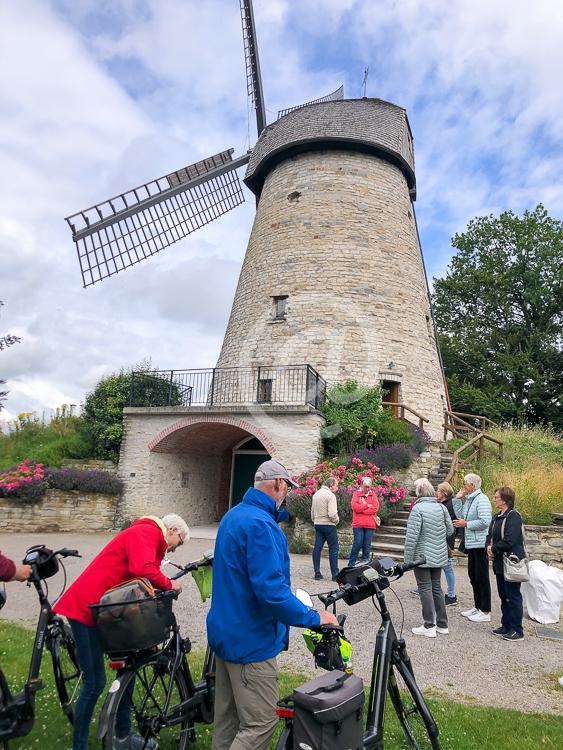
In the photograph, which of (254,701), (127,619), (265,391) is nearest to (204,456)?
(265,391)

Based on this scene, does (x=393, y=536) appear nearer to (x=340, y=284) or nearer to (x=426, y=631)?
(x=426, y=631)

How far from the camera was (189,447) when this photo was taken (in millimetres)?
14859

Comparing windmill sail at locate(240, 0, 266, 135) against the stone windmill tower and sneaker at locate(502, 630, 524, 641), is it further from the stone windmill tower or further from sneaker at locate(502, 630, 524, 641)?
sneaker at locate(502, 630, 524, 641)

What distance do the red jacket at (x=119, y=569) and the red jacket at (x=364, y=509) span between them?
18.2 ft

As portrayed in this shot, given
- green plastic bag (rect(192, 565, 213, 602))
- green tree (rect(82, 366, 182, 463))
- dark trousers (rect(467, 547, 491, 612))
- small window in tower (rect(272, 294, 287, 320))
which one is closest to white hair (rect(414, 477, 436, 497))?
dark trousers (rect(467, 547, 491, 612))

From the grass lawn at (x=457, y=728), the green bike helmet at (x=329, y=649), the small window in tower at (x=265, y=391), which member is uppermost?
the small window in tower at (x=265, y=391)

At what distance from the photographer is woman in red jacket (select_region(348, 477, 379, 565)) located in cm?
816

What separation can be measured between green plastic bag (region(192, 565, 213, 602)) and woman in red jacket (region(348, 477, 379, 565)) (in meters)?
5.06

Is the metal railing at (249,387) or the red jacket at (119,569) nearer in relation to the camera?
the red jacket at (119,569)

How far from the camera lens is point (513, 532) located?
5562mm

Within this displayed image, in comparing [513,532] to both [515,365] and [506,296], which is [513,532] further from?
[506,296]

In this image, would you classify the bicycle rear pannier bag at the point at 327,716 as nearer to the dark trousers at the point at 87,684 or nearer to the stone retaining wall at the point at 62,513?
the dark trousers at the point at 87,684

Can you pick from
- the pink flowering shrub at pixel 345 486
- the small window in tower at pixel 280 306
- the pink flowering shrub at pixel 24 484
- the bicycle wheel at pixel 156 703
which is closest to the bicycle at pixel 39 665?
the bicycle wheel at pixel 156 703

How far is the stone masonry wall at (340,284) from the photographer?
15.6 metres
